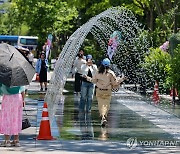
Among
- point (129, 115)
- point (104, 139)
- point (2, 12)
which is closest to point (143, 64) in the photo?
point (129, 115)

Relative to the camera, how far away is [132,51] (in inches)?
1161

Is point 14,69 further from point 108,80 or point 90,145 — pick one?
point 108,80

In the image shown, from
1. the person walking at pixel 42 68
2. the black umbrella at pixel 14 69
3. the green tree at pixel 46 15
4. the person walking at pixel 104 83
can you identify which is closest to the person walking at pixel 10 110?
the black umbrella at pixel 14 69

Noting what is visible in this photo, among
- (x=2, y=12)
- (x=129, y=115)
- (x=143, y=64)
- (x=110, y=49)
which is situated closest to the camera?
(x=129, y=115)

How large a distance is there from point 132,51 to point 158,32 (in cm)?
235

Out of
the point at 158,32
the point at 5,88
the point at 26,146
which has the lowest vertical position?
the point at 26,146

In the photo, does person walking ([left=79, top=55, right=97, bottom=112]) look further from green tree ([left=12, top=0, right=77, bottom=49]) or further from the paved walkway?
green tree ([left=12, top=0, right=77, bottom=49])

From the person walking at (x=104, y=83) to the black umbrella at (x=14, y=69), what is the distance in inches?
143

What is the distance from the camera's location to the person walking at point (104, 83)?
1541cm

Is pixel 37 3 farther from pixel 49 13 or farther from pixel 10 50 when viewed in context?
pixel 10 50

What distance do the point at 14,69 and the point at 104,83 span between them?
13.9ft

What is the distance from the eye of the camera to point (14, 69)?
1163cm

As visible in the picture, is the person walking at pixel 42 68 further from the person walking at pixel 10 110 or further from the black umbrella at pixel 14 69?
the person walking at pixel 10 110

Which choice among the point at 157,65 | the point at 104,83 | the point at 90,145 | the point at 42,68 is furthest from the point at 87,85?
the point at 42,68
